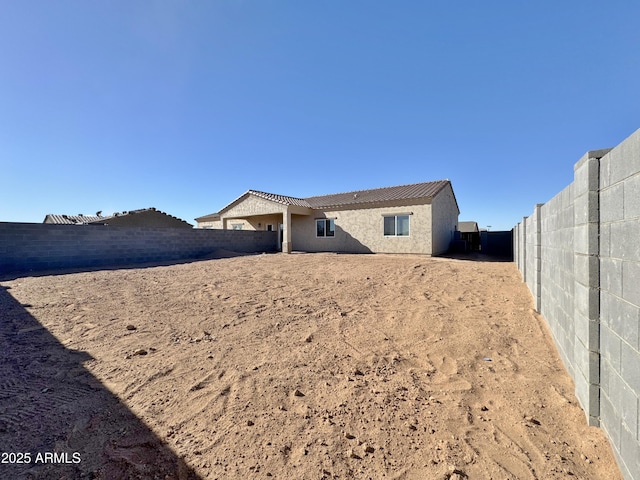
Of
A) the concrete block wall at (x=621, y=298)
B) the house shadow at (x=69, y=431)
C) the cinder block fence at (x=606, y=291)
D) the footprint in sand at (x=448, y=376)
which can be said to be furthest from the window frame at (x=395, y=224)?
the house shadow at (x=69, y=431)

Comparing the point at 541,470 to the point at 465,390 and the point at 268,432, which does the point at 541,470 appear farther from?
the point at 268,432

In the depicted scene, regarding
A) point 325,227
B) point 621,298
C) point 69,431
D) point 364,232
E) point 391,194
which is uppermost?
point 391,194

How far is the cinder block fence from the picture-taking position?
5.73 ft

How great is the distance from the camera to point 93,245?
11.7 meters

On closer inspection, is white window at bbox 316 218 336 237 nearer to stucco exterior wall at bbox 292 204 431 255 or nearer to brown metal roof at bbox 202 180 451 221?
stucco exterior wall at bbox 292 204 431 255

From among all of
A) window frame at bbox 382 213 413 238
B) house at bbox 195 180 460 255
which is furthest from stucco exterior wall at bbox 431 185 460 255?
window frame at bbox 382 213 413 238

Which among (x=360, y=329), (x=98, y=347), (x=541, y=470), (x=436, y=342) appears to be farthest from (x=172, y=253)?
(x=541, y=470)

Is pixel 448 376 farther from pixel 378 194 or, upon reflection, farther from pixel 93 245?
pixel 378 194

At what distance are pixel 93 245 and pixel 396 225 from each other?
45.8 ft

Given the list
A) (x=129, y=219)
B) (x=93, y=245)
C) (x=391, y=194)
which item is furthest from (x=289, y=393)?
(x=129, y=219)

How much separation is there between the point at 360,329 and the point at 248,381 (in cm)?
201

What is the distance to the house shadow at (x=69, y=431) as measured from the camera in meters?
1.91

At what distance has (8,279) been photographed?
322 inches

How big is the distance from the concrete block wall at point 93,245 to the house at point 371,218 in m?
3.83
